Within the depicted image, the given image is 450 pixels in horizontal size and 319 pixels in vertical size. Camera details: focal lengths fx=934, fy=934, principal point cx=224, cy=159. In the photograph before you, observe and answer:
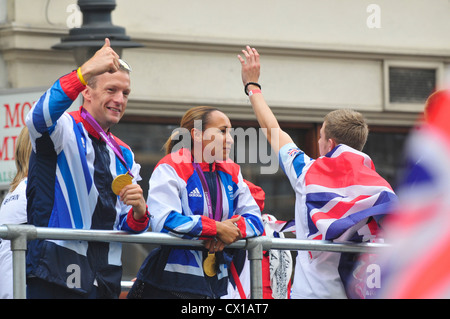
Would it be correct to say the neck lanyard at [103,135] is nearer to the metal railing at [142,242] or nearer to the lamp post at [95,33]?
the metal railing at [142,242]

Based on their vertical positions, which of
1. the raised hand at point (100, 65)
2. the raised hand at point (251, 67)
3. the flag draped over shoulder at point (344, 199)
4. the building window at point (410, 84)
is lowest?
the flag draped over shoulder at point (344, 199)

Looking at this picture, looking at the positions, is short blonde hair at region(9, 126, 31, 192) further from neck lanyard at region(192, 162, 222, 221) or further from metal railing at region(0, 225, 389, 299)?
metal railing at region(0, 225, 389, 299)

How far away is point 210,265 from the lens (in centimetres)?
428

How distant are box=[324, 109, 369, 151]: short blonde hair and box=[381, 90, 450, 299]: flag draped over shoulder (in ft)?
10.8

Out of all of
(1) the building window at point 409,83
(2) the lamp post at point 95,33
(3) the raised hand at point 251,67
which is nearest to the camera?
(3) the raised hand at point 251,67

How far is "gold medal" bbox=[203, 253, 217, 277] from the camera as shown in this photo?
427 cm

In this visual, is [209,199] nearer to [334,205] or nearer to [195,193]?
[195,193]

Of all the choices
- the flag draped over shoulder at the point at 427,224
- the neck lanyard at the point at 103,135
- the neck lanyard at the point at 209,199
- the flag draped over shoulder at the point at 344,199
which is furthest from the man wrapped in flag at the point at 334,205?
the flag draped over shoulder at the point at 427,224

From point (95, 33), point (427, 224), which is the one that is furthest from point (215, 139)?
point (95, 33)

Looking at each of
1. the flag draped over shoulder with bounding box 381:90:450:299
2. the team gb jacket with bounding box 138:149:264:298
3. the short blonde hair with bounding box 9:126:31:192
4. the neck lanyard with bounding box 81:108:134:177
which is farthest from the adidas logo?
the flag draped over shoulder with bounding box 381:90:450:299

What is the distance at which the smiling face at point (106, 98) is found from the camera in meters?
4.21
